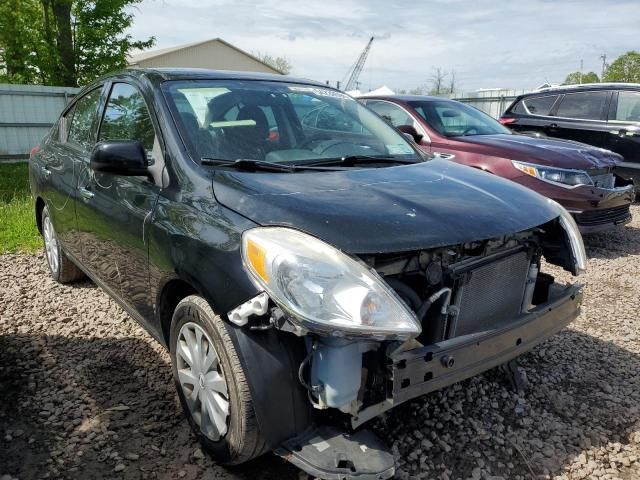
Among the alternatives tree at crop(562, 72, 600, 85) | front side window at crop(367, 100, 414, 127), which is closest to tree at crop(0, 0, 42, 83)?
front side window at crop(367, 100, 414, 127)

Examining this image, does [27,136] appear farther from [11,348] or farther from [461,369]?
[461,369]

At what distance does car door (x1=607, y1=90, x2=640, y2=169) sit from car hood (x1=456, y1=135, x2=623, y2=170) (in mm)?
2399

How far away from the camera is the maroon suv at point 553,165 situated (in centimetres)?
518

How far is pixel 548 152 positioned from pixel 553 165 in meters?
0.21

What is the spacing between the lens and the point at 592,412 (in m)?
2.71

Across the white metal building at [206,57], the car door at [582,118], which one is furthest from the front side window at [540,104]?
the white metal building at [206,57]

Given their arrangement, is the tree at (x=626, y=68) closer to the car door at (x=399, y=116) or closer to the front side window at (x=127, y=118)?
the car door at (x=399, y=116)

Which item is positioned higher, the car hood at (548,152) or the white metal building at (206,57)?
the white metal building at (206,57)

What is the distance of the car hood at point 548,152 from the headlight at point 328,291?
415 cm

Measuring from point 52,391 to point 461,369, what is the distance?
2234mm

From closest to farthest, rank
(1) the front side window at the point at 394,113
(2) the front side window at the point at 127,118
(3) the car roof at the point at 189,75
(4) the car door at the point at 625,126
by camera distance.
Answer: (2) the front side window at the point at 127,118 → (3) the car roof at the point at 189,75 → (1) the front side window at the point at 394,113 → (4) the car door at the point at 625,126

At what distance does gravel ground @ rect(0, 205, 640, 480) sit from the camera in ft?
7.54

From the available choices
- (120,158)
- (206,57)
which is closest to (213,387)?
(120,158)

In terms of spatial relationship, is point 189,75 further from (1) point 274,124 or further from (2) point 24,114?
(2) point 24,114
